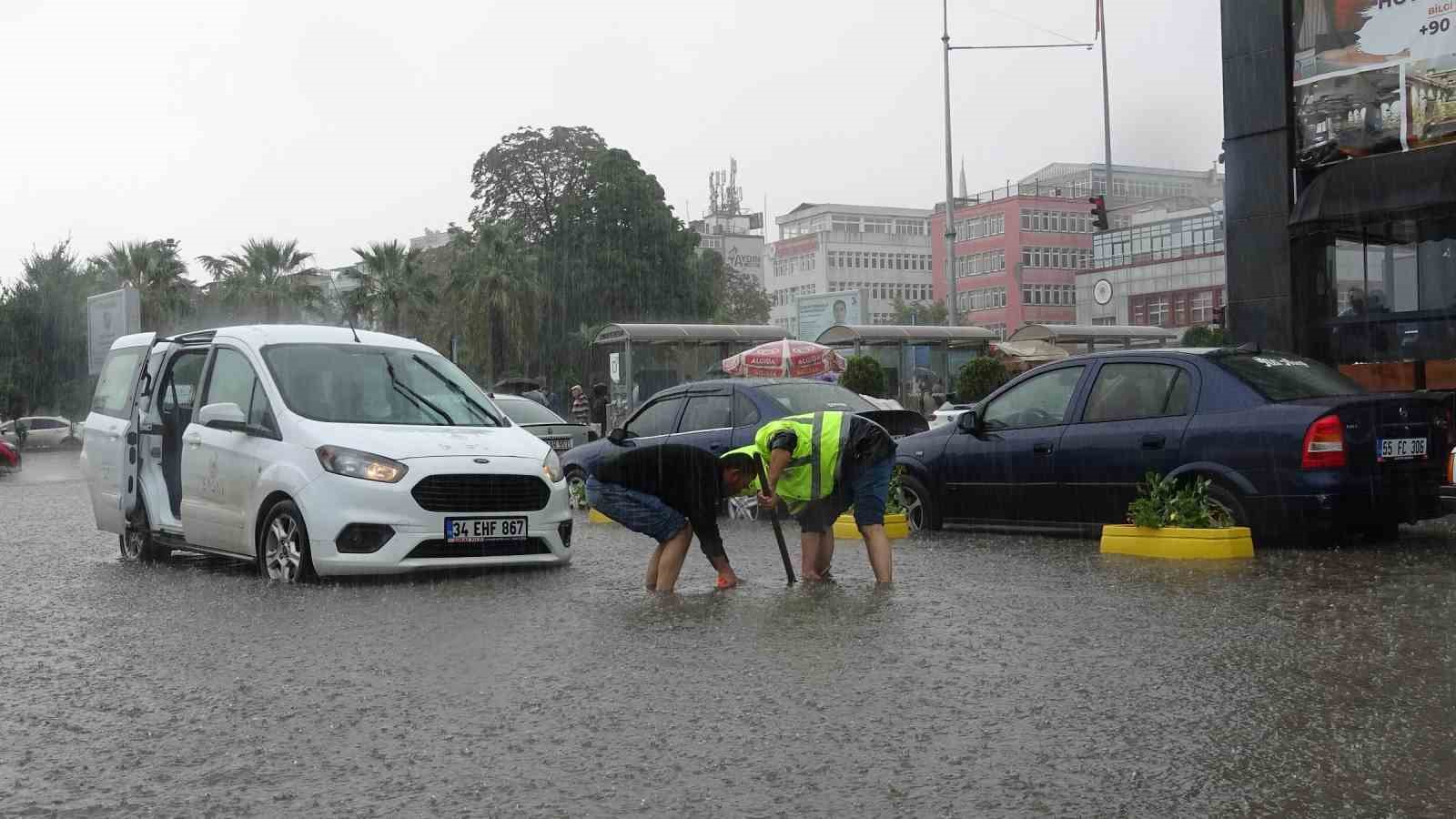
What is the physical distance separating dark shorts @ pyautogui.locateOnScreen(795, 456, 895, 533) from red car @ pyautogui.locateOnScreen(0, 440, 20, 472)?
29918mm

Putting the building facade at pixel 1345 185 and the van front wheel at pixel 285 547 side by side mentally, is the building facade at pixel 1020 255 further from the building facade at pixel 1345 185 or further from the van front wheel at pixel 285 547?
the van front wheel at pixel 285 547

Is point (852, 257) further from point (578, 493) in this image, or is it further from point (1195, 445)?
point (1195, 445)

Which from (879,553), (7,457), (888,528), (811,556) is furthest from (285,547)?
(7,457)

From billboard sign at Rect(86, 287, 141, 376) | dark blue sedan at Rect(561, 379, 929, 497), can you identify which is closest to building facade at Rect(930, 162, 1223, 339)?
billboard sign at Rect(86, 287, 141, 376)

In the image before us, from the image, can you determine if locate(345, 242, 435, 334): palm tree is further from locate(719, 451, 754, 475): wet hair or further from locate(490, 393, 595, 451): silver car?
locate(719, 451, 754, 475): wet hair

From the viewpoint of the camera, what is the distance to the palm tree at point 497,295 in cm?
6053

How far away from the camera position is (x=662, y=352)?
130 ft

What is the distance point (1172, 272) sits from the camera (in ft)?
288

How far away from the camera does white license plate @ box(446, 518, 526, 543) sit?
10406 mm

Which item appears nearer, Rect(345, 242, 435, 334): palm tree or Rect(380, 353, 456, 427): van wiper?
Rect(380, 353, 456, 427): van wiper

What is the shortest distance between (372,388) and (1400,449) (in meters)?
7.24

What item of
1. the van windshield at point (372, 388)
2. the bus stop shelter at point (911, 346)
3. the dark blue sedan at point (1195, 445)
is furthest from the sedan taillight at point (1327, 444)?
the bus stop shelter at point (911, 346)

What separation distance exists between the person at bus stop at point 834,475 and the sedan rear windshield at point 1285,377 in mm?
2925

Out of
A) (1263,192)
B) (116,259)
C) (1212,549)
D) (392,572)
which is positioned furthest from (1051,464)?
(116,259)
